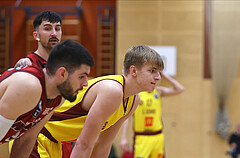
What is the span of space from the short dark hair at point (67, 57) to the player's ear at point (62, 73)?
19mm

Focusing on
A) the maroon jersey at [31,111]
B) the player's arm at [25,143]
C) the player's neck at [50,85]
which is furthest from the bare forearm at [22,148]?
the player's neck at [50,85]

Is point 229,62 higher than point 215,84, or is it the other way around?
point 229,62

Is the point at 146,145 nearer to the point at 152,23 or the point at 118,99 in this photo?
the point at 118,99

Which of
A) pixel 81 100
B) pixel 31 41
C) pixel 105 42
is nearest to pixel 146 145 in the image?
Answer: pixel 81 100

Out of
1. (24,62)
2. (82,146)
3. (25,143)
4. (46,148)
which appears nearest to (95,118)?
(82,146)

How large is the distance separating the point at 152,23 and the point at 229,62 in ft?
7.64

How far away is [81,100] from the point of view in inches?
110

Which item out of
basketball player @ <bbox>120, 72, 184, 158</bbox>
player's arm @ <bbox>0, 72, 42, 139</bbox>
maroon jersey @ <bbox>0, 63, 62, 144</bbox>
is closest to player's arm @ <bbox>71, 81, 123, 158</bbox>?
maroon jersey @ <bbox>0, 63, 62, 144</bbox>

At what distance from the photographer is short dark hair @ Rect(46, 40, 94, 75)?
6.61 ft

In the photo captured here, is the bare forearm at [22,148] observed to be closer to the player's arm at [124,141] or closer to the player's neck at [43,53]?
the player's neck at [43,53]

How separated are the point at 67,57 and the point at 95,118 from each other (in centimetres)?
66

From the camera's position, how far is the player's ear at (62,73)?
2012 mm

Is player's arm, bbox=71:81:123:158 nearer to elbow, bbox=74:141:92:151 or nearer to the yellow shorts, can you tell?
elbow, bbox=74:141:92:151

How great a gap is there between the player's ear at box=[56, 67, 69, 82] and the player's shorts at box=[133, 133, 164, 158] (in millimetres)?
3698
